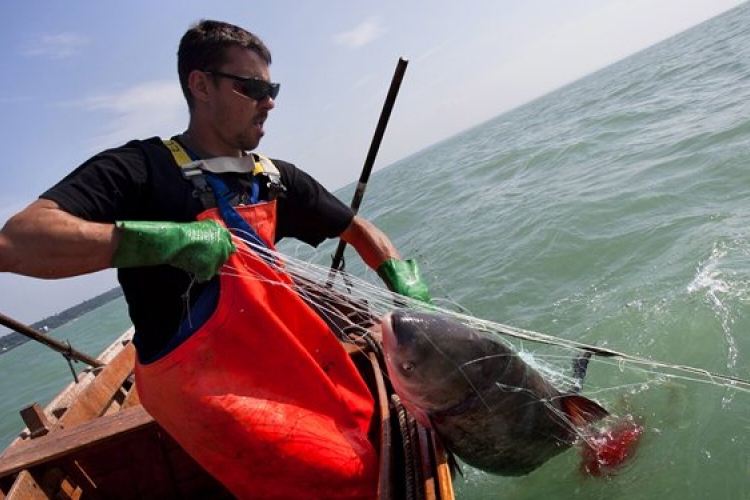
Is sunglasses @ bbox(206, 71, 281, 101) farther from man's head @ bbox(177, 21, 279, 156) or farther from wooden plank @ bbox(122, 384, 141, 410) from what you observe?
wooden plank @ bbox(122, 384, 141, 410)

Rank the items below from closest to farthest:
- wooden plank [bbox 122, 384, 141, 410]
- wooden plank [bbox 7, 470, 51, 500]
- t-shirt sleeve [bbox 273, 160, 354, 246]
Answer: wooden plank [bbox 7, 470, 51, 500]
t-shirt sleeve [bbox 273, 160, 354, 246]
wooden plank [bbox 122, 384, 141, 410]

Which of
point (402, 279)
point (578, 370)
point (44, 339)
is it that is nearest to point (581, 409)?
point (578, 370)

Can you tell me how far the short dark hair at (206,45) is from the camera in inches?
105

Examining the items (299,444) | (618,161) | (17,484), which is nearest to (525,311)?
(299,444)

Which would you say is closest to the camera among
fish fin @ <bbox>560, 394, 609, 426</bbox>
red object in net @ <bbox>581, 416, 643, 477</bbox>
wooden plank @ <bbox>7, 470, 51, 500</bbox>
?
wooden plank @ <bbox>7, 470, 51, 500</bbox>

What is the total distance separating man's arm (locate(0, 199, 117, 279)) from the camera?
188 cm

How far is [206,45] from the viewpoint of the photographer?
2.66 metres

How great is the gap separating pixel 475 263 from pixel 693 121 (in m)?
6.70

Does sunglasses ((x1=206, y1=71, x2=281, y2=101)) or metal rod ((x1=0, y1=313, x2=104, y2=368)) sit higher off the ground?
sunglasses ((x1=206, y1=71, x2=281, y2=101))

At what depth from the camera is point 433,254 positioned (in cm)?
1153

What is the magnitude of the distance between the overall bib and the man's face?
1.61 ft

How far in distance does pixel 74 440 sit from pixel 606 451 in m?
3.38

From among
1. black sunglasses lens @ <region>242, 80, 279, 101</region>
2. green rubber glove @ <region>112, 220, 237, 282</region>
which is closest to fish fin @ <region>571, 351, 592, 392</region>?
green rubber glove @ <region>112, 220, 237, 282</region>

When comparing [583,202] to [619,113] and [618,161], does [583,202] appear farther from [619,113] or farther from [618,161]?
[619,113]
